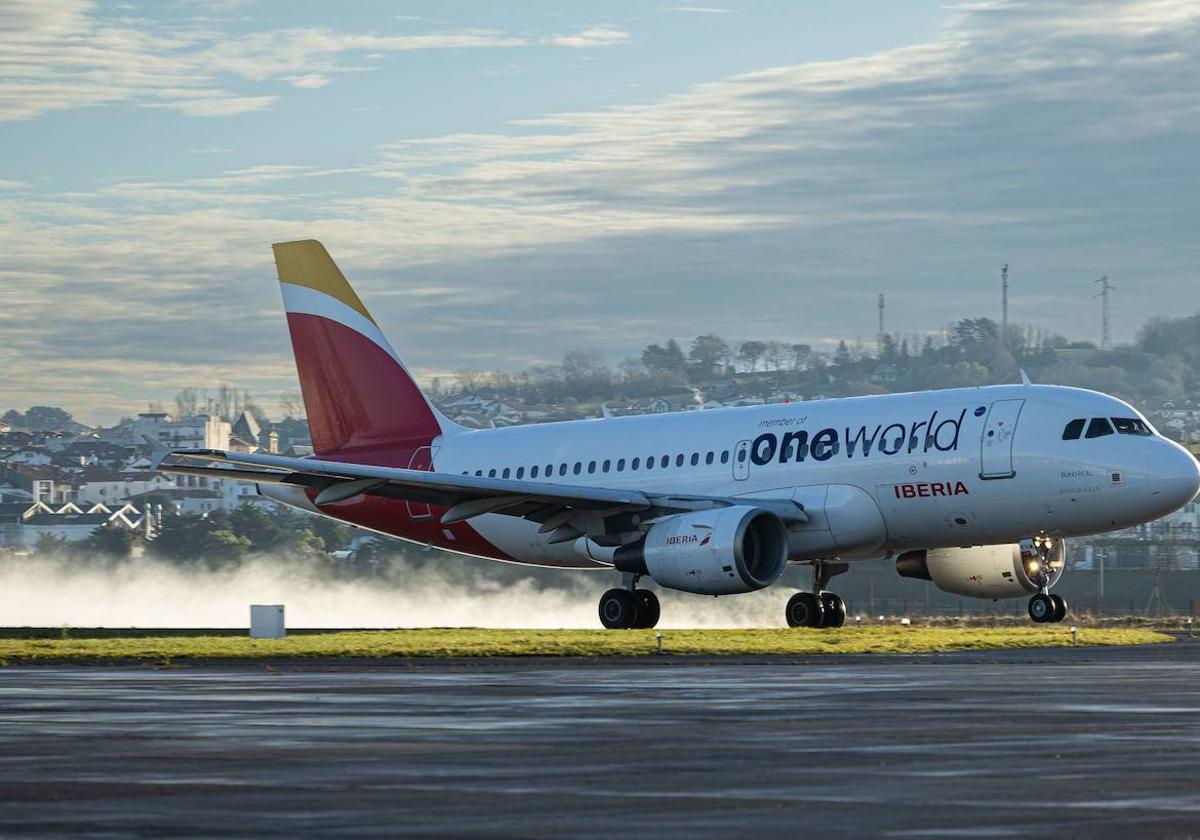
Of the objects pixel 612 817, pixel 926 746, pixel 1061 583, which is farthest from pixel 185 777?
pixel 1061 583

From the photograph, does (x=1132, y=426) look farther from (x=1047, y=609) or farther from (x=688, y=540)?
(x=688, y=540)

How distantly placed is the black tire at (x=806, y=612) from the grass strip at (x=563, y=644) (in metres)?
2.93

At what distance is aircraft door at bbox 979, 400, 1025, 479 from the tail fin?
15478 millimetres

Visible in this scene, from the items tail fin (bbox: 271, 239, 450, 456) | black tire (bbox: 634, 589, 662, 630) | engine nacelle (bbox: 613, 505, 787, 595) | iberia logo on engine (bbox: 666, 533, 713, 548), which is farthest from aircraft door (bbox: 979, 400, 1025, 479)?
tail fin (bbox: 271, 239, 450, 456)

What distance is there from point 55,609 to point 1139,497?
37.8 meters

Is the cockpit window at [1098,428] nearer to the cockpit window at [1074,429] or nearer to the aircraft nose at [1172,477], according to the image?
the cockpit window at [1074,429]

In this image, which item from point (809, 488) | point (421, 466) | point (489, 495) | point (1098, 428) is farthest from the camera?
point (421, 466)

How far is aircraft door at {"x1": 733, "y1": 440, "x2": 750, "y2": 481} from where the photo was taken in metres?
40.2

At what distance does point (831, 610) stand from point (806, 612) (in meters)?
0.50

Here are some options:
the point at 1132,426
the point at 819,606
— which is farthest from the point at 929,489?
the point at 819,606

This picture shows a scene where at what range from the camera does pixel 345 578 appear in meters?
66.6

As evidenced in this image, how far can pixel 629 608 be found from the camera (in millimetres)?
40156

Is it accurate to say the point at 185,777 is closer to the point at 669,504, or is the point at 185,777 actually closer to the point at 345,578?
the point at 669,504

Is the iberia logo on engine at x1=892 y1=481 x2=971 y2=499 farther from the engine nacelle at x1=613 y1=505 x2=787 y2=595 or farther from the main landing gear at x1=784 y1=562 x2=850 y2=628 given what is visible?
the main landing gear at x1=784 y1=562 x2=850 y2=628
